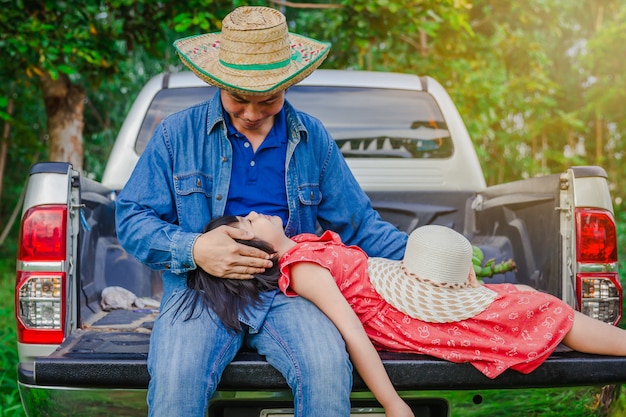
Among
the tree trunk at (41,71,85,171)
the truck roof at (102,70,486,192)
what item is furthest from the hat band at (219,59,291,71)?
the tree trunk at (41,71,85,171)

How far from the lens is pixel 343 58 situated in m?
8.05

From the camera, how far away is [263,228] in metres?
2.17

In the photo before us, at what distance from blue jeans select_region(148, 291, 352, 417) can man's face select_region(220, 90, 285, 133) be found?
649mm

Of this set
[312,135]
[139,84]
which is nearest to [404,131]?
[312,135]

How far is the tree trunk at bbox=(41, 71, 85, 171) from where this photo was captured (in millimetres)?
6758

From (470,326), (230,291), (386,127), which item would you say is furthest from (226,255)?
(386,127)

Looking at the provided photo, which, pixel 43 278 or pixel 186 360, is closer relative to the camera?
pixel 186 360

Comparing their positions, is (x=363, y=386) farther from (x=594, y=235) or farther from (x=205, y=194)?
(x=594, y=235)

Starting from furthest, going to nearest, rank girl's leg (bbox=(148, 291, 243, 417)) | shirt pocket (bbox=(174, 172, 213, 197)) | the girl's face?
shirt pocket (bbox=(174, 172, 213, 197)) < the girl's face < girl's leg (bbox=(148, 291, 243, 417))

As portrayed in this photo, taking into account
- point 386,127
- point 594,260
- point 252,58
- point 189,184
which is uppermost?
point 252,58

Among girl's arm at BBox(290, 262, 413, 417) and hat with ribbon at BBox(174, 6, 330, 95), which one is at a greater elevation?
hat with ribbon at BBox(174, 6, 330, 95)

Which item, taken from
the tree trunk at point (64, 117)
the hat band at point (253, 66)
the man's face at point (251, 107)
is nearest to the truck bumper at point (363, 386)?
the man's face at point (251, 107)

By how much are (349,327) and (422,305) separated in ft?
0.79

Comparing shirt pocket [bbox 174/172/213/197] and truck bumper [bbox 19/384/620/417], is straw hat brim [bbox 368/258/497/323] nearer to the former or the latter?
truck bumper [bbox 19/384/620/417]
